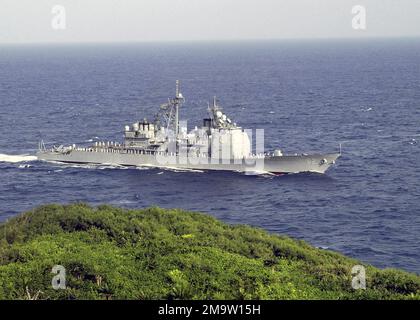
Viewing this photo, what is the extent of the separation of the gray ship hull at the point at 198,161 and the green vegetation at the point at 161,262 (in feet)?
128

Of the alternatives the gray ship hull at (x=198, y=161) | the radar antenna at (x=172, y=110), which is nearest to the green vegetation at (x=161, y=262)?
the gray ship hull at (x=198, y=161)

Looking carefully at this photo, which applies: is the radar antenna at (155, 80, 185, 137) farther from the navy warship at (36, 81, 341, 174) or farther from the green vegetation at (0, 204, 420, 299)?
the green vegetation at (0, 204, 420, 299)

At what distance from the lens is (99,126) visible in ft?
396

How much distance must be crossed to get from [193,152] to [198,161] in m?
1.63

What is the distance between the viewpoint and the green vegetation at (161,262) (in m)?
33.0

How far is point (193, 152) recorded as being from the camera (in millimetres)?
91875

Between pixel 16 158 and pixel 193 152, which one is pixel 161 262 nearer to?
pixel 193 152

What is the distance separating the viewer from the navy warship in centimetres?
8719

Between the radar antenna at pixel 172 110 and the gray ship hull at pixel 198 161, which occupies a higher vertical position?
the radar antenna at pixel 172 110

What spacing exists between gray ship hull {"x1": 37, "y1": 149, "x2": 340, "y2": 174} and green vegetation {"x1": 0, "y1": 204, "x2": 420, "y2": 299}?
38.9m

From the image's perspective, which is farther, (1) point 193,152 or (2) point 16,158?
(2) point 16,158

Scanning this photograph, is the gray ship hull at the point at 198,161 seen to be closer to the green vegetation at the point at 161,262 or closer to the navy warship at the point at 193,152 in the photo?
the navy warship at the point at 193,152

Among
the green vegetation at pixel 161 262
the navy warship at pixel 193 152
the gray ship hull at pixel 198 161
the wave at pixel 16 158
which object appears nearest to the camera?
the green vegetation at pixel 161 262

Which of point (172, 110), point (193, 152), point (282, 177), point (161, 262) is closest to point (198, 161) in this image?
point (193, 152)
